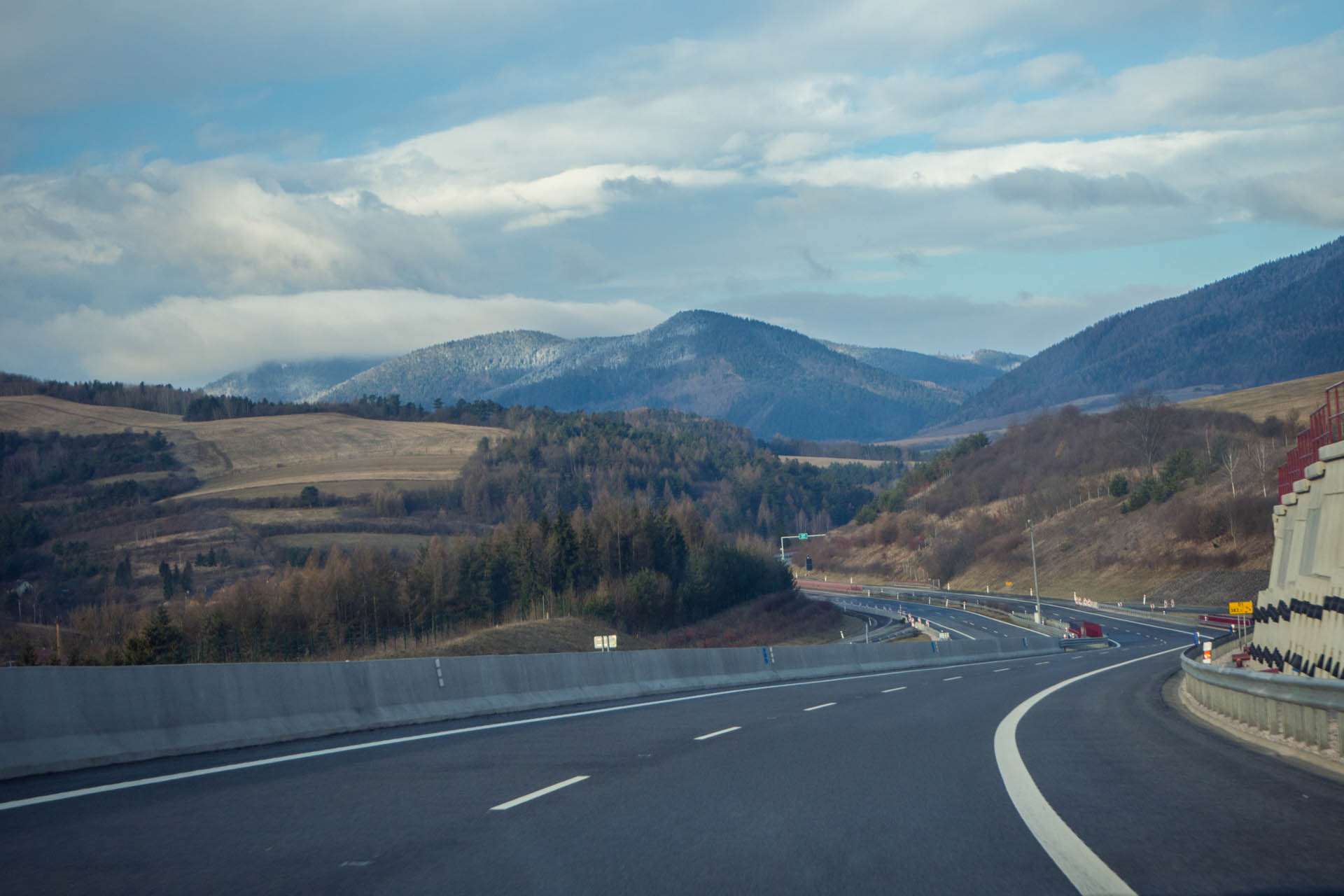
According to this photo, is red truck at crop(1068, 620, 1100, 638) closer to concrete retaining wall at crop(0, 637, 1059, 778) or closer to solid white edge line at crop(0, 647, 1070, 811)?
solid white edge line at crop(0, 647, 1070, 811)

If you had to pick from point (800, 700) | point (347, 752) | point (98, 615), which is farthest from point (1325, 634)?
point (98, 615)

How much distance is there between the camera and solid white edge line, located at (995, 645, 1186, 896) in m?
6.39

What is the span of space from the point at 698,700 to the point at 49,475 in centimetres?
14155

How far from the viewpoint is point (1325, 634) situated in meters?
19.9

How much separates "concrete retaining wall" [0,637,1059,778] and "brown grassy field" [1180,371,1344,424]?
14640 cm

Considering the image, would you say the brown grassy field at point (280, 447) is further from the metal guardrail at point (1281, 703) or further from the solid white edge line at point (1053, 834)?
the solid white edge line at point (1053, 834)

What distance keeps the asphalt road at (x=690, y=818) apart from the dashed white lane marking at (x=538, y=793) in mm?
39

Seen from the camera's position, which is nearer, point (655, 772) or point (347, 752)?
point (655, 772)

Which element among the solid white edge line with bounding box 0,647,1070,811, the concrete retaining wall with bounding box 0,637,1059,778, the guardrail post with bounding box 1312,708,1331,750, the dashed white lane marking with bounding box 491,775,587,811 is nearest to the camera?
the dashed white lane marking with bounding box 491,775,587,811

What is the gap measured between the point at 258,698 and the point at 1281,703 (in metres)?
11.3

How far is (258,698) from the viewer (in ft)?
46.9

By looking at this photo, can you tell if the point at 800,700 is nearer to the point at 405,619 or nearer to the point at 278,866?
the point at 278,866

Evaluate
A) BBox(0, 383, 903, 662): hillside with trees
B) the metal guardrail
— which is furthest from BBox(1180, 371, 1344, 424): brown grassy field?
the metal guardrail

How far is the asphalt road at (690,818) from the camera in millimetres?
6617
